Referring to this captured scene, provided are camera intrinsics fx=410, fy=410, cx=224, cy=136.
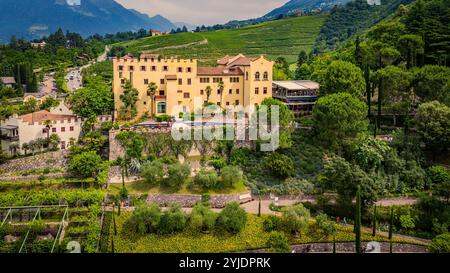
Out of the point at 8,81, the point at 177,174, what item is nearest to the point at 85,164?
the point at 177,174

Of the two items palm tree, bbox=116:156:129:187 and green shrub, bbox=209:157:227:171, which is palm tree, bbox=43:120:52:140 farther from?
green shrub, bbox=209:157:227:171

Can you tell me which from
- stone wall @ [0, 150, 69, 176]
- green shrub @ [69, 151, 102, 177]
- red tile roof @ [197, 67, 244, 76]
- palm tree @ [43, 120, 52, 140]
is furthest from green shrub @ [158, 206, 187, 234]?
red tile roof @ [197, 67, 244, 76]

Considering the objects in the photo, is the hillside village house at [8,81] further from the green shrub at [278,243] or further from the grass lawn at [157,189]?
the green shrub at [278,243]

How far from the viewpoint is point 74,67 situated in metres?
87.5

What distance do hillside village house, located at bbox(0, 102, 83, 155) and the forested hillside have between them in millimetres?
64557

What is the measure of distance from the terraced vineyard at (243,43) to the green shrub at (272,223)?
46455 millimetres

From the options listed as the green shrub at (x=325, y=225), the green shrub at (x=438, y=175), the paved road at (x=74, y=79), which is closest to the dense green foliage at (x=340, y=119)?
the green shrub at (x=438, y=175)

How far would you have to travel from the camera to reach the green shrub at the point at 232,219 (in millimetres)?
26125

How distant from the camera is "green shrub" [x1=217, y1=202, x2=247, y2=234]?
85.7 ft

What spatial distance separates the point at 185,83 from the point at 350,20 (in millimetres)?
85582

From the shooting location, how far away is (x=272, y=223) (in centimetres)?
2705

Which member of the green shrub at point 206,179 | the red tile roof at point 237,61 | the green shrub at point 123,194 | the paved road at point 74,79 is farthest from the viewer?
the paved road at point 74,79
